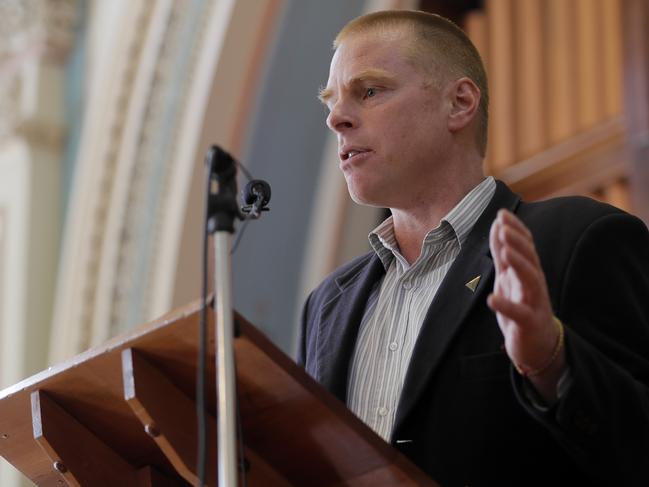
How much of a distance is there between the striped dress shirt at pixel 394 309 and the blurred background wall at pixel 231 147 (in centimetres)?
275

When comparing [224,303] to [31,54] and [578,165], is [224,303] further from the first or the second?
[31,54]

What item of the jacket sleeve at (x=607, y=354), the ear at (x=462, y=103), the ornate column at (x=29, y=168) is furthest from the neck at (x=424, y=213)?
the ornate column at (x=29, y=168)

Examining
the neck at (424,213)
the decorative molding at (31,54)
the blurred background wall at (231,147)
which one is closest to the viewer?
the neck at (424,213)

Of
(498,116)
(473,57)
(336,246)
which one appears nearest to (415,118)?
(473,57)

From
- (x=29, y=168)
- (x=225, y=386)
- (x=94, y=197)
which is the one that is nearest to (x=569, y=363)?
(x=225, y=386)

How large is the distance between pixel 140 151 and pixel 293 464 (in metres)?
3.99

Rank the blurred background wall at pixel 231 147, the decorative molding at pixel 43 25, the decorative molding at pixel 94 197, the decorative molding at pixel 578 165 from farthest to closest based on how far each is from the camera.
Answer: the decorative molding at pixel 43 25, the decorative molding at pixel 94 197, the blurred background wall at pixel 231 147, the decorative molding at pixel 578 165

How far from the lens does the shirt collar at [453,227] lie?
242 centimetres

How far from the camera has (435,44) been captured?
2.61 m

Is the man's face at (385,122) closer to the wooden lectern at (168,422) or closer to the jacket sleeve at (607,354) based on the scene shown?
the jacket sleeve at (607,354)

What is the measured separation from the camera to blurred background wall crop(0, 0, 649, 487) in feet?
18.1

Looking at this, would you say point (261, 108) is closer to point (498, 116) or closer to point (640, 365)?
point (498, 116)

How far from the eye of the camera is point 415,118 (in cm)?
251

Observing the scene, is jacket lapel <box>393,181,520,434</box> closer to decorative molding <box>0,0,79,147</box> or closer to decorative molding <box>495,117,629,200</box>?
decorative molding <box>495,117,629,200</box>
